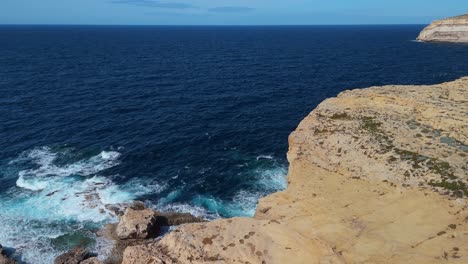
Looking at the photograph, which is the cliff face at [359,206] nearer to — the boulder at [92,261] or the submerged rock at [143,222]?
the boulder at [92,261]

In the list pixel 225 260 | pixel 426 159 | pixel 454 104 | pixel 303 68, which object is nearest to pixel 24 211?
pixel 225 260

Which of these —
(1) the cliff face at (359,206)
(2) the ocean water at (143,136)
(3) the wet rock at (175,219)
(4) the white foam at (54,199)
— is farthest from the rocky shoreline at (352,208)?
(2) the ocean water at (143,136)

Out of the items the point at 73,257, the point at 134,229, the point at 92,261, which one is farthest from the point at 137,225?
the point at 73,257

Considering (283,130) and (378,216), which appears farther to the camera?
(283,130)

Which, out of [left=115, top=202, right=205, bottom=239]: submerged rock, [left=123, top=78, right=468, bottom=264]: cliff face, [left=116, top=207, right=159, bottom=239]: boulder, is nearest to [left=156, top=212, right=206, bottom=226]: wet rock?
[left=115, top=202, right=205, bottom=239]: submerged rock

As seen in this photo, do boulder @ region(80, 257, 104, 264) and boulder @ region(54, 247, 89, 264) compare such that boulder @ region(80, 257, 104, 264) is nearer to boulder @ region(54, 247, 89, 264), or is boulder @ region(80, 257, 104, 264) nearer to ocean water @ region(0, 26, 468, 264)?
boulder @ region(54, 247, 89, 264)

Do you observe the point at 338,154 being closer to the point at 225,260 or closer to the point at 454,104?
the point at 225,260
